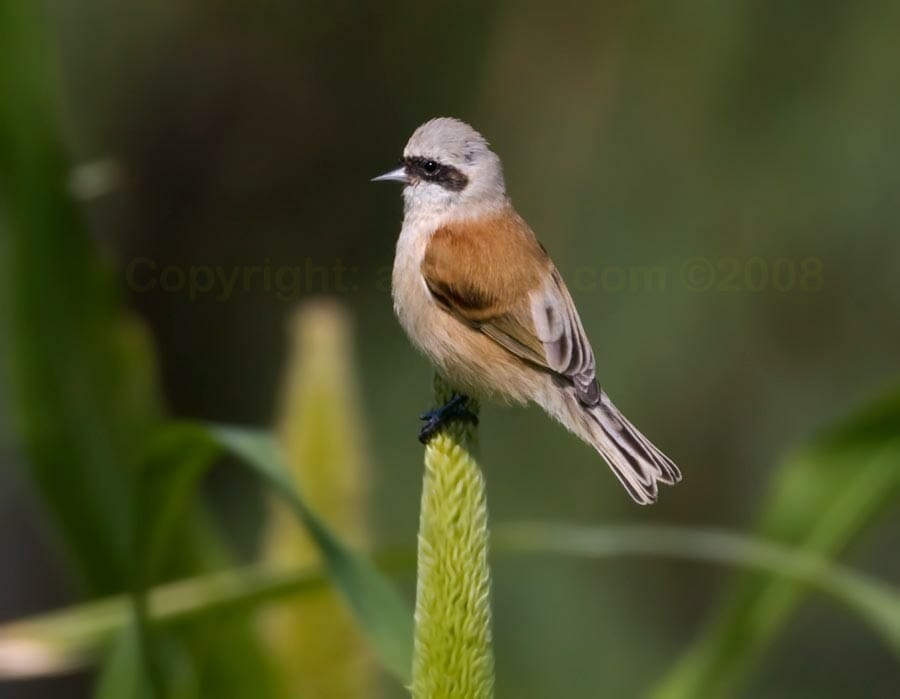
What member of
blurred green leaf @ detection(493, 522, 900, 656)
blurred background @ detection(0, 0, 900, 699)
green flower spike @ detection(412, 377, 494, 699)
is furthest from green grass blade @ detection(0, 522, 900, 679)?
blurred background @ detection(0, 0, 900, 699)

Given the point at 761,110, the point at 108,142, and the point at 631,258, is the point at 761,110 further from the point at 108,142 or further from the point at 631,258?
the point at 108,142

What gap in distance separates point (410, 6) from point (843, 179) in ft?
5.70

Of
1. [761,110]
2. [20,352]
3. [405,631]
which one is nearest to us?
[405,631]

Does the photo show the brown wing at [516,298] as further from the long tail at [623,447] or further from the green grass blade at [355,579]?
the green grass blade at [355,579]

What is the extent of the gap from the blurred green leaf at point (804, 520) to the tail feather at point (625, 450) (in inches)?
10.5

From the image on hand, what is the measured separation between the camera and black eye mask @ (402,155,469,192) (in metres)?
2.49

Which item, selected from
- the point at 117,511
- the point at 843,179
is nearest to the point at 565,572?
the point at 843,179

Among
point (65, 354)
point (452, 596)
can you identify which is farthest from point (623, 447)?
point (65, 354)

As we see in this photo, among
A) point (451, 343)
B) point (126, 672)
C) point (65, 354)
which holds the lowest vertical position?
point (126, 672)

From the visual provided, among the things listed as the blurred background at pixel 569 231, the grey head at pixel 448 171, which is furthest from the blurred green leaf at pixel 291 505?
the blurred background at pixel 569 231

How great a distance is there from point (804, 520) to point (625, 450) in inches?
15.4

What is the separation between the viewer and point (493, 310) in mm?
2354

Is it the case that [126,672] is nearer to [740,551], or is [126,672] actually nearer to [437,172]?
[740,551]

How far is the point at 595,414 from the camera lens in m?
2.26
